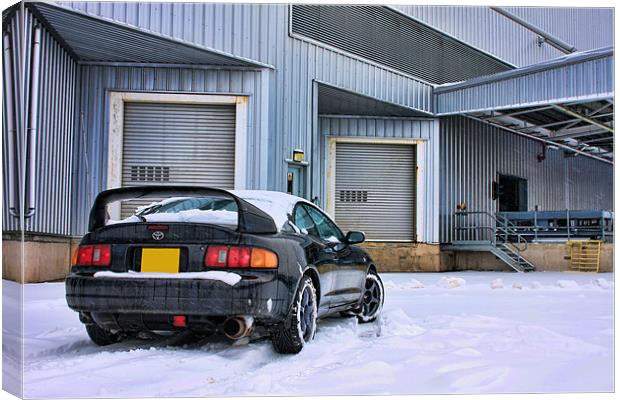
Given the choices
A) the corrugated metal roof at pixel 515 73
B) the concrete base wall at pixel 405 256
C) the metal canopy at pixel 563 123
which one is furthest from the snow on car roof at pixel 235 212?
the corrugated metal roof at pixel 515 73

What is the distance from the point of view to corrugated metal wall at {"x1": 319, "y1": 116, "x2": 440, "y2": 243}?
21.1ft

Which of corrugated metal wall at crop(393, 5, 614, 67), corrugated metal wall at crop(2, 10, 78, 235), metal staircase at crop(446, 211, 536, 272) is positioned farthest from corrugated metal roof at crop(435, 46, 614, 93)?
corrugated metal wall at crop(2, 10, 78, 235)

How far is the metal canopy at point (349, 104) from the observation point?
6.50 meters

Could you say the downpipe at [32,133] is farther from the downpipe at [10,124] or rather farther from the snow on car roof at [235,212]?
the snow on car roof at [235,212]

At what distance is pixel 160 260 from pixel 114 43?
2.16m

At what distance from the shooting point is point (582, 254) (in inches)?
315

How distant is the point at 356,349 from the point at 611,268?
1846mm

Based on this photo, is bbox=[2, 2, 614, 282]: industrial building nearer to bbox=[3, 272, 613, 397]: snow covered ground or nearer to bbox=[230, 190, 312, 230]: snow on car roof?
bbox=[230, 190, 312, 230]: snow on car roof

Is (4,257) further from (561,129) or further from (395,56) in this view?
(561,129)

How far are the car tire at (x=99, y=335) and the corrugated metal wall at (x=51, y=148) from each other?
0.61 metres

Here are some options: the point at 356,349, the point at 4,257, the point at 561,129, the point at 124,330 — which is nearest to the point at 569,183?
the point at 561,129

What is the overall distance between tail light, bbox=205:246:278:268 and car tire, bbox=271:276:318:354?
0.40 meters

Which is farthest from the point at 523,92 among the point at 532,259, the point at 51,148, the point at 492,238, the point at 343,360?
the point at 51,148

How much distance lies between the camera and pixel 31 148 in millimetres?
3666
